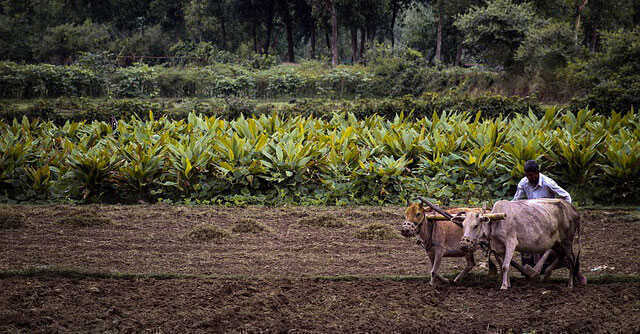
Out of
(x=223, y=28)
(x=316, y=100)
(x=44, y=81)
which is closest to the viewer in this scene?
(x=316, y=100)

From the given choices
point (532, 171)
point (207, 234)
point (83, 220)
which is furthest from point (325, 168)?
point (532, 171)

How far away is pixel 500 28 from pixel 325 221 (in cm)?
1906

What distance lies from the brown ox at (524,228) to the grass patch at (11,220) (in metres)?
6.08

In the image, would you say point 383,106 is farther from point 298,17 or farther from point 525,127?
point 298,17

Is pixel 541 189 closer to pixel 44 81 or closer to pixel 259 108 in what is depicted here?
pixel 259 108

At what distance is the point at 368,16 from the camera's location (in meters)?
37.8

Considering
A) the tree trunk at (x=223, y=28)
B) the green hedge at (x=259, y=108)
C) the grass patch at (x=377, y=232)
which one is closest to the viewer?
the grass patch at (x=377, y=232)

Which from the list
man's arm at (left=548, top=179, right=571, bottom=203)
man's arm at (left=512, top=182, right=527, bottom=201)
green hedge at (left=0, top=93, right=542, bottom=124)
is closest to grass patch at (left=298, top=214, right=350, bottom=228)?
man's arm at (left=512, top=182, right=527, bottom=201)

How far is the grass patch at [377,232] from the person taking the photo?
7461 mm

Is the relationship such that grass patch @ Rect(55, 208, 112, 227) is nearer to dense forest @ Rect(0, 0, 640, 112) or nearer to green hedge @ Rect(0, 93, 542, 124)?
green hedge @ Rect(0, 93, 542, 124)

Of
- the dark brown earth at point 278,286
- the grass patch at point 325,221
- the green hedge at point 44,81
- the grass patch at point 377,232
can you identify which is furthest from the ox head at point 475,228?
the green hedge at point 44,81

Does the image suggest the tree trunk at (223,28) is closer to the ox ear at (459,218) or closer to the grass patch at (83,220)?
the grass patch at (83,220)

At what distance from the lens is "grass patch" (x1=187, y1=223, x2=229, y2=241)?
7.50 meters

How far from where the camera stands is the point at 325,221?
8.12m
